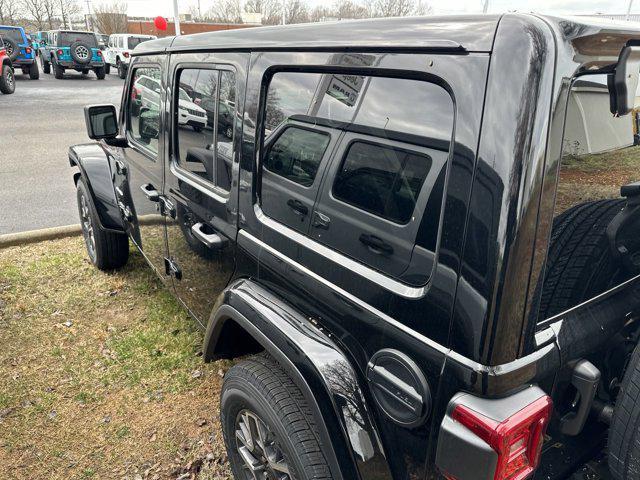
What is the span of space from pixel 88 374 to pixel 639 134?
3047 millimetres

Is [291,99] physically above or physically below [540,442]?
above

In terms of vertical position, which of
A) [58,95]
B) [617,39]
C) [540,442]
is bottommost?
[58,95]

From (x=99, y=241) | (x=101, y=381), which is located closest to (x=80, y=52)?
(x=99, y=241)

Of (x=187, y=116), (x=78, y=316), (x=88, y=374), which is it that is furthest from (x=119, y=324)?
(x=187, y=116)

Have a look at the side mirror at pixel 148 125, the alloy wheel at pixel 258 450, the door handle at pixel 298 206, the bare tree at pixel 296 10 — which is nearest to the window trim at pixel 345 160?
the door handle at pixel 298 206

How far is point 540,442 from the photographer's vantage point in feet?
3.99

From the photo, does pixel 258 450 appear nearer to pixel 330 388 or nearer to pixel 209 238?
pixel 330 388

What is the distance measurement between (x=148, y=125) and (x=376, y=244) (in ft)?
6.88

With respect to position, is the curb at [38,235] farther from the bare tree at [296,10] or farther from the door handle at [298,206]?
the bare tree at [296,10]

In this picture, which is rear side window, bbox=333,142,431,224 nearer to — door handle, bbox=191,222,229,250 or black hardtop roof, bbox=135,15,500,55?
black hardtop roof, bbox=135,15,500,55

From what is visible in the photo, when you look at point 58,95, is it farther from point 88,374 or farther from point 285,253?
point 285,253

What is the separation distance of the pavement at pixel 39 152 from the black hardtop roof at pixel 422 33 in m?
4.64

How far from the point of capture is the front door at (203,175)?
1.99 metres

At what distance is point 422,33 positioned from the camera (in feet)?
3.95
